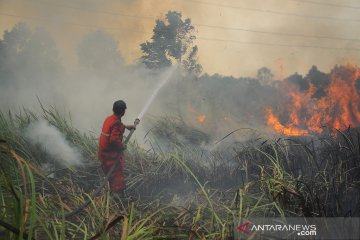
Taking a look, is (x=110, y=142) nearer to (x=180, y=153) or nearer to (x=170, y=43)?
(x=180, y=153)

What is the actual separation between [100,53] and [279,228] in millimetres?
14029

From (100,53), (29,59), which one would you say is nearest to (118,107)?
(29,59)

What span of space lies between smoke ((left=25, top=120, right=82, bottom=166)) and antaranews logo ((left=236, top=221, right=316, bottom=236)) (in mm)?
3811

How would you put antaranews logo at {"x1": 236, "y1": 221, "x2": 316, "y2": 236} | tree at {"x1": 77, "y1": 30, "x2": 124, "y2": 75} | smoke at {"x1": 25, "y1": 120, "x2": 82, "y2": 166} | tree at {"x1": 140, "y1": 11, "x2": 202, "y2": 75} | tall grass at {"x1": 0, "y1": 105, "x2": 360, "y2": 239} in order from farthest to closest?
tree at {"x1": 140, "y1": 11, "x2": 202, "y2": 75}
tree at {"x1": 77, "y1": 30, "x2": 124, "y2": 75}
smoke at {"x1": 25, "y1": 120, "x2": 82, "y2": 166}
tall grass at {"x1": 0, "y1": 105, "x2": 360, "y2": 239}
antaranews logo at {"x1": 236, "y1": 221, "x2": 316, "y2": 236}

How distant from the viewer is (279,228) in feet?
10.5

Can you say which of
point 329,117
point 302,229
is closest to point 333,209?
point 302,229

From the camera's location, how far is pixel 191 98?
15523 millimetres

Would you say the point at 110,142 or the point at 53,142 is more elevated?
the point at 53,142

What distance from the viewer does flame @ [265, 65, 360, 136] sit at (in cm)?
1427

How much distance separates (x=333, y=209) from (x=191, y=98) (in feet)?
40.7

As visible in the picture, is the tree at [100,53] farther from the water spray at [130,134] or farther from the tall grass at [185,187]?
the tall grass at [185,187]

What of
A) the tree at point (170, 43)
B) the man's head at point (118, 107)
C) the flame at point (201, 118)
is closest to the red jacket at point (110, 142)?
the man's head at point (118, 107)

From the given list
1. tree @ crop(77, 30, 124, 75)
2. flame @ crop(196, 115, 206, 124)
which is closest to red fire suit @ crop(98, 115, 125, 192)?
flame @ crop(196, 115, 206, 124)

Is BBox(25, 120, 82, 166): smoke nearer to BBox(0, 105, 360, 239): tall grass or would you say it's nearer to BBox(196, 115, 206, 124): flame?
BBox(0, 105, 360, 239): tall grass
